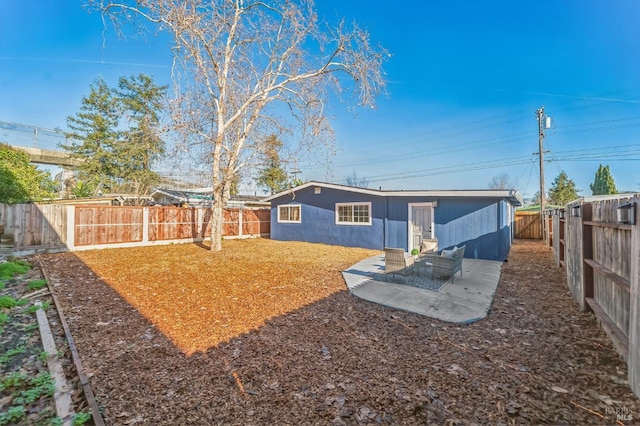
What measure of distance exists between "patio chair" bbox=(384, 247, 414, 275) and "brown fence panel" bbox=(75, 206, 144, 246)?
36.7ft

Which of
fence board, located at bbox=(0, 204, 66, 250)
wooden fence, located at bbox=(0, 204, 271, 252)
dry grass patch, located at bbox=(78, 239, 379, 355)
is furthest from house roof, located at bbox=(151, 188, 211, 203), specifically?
dry grass patch, located at bbox=(78, 239, 379, 355)

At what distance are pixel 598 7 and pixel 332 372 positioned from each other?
12524 millimetres

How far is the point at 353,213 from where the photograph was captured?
12.8 m

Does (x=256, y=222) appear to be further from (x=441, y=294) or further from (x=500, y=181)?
(x=500, y=181)

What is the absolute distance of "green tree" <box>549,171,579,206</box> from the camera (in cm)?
3120

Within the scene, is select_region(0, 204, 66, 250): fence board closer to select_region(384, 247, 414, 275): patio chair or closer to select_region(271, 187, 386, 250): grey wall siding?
select_region(271, 187, 386, 250): grey wall siding

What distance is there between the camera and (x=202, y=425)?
2.14 metres

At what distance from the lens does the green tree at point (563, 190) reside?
3120 cm

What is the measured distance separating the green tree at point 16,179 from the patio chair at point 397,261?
53.3 feet

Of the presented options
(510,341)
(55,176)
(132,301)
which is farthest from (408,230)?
(55,176)

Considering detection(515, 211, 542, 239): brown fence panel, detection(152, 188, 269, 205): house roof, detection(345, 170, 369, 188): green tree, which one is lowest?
detection(515, 211, 542, 239): brown fence panel

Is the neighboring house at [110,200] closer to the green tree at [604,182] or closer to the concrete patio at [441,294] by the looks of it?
the concrete patio at [441,294]

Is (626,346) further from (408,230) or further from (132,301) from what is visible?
(408,230)

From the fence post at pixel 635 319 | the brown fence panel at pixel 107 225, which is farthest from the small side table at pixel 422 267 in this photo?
the brown fence panel at pixel 107 225
